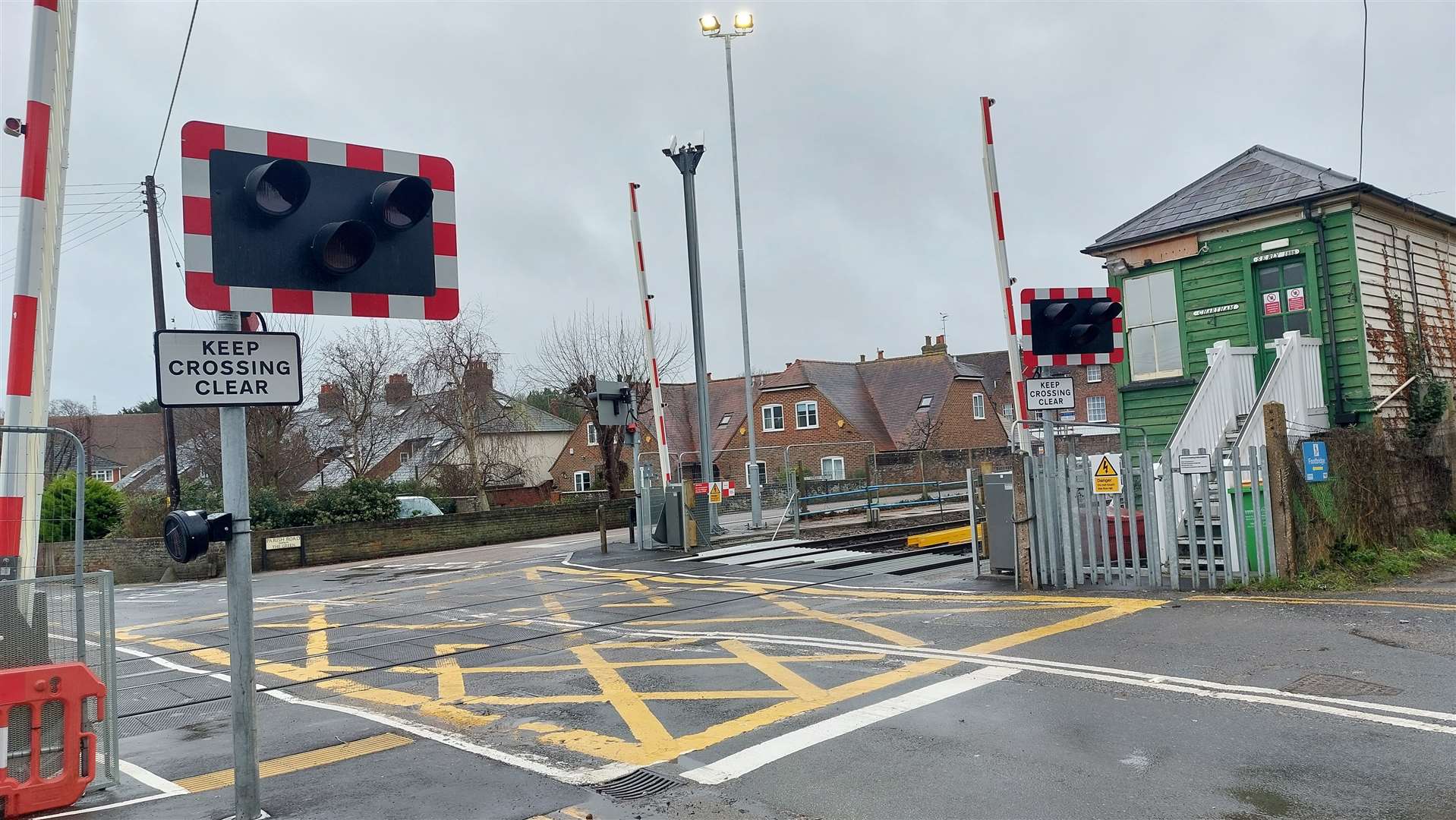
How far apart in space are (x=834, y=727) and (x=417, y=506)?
90.6 feet

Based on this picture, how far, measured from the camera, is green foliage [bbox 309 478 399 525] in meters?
27.5

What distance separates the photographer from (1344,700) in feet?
20.2

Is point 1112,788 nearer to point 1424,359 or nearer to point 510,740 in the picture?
point 510,740

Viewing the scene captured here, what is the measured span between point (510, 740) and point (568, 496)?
128 feet

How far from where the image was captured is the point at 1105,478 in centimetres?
1099

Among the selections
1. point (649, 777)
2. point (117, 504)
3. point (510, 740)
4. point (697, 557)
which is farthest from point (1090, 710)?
point (117, 504)

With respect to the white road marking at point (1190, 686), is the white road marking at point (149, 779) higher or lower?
lower

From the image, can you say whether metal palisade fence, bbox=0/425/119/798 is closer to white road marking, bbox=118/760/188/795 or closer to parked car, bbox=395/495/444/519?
white road marking, bbox=118/760/188/795

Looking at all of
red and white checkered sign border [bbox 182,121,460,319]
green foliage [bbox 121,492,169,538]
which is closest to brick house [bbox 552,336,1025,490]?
green foliage [bbox 121,492,169,538]

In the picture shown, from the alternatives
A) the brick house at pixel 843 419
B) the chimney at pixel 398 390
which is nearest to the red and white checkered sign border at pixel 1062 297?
the chimney at pixel 398 390

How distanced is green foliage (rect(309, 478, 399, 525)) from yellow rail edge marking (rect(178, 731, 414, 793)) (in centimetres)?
2234

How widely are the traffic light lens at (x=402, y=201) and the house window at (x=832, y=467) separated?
4469 centimetres

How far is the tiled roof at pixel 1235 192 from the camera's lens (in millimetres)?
15726

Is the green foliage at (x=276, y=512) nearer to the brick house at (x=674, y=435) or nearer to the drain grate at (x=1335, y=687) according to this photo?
the brick house at (x=674, y=435)
